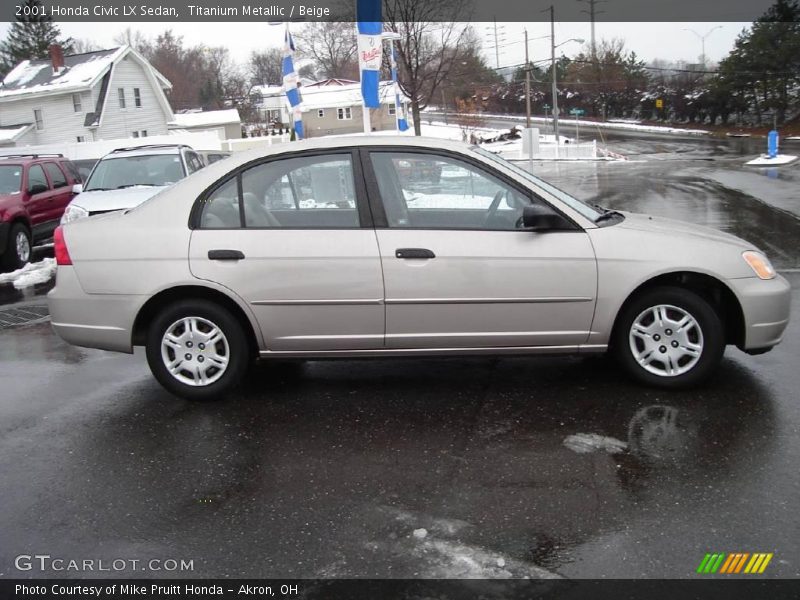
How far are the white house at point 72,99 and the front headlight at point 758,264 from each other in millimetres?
42792

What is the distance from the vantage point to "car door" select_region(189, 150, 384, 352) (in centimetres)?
477

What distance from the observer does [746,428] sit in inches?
169

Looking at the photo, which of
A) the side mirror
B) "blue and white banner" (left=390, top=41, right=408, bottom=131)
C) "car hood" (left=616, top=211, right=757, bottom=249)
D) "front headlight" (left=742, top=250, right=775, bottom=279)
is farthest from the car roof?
"blue and white banner" (left=390, top=41, right=408, bottom=131)

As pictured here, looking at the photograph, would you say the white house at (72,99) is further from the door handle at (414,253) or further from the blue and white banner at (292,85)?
the door handle at (414,253)

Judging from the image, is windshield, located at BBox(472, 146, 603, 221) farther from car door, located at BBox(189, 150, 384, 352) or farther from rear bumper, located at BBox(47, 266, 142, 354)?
rear bumper, located at BBox(47, 266, 142, 354)

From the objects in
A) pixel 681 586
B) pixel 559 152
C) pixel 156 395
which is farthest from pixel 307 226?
pixel 559 152

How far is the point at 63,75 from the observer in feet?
142

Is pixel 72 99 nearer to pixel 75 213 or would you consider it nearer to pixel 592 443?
pixel 75 213

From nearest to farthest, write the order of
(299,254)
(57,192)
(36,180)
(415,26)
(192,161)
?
(299,254), (36,180), (192,161), (57,192), (415,26)

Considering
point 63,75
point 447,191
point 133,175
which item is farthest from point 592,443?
point 63,75

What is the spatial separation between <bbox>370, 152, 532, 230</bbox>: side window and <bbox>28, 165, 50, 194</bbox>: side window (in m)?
9.45

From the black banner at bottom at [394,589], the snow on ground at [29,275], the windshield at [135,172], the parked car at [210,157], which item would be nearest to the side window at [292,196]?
the black banner at bottom at [394,589]

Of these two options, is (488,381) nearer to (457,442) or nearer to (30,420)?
(457,442)

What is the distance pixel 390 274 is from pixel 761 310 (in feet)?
7.80
